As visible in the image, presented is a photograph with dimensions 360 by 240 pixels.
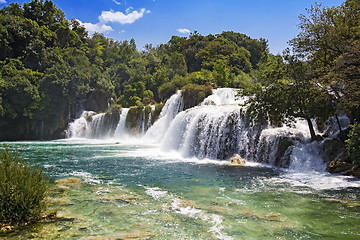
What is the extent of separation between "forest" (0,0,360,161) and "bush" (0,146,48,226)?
10.4m

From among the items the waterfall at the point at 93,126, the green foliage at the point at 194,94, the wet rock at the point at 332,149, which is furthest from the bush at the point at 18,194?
the waterfall at the point at 93,126

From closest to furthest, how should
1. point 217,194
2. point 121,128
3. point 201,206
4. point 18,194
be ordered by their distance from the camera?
point 18,194 → point 201,206 → point 217,194 → point 121,128

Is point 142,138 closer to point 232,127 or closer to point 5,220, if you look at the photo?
point 232,127

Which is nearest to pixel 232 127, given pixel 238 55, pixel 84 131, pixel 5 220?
pixel 5 220

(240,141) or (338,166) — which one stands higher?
(240,141)

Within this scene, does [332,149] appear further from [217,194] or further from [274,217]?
[274,217]

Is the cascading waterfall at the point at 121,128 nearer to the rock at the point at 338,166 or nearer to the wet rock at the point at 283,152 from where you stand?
the wet rock at the point at 283,152

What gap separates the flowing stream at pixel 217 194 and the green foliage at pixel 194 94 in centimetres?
973

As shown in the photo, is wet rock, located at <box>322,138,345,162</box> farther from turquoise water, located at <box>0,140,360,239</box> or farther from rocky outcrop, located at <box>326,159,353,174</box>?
turquoise water, located at <box>0,140,360,239</box>

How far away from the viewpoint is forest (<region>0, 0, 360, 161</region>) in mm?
11773

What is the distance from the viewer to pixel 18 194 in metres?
4.71

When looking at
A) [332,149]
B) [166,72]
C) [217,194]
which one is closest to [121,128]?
[166,72]

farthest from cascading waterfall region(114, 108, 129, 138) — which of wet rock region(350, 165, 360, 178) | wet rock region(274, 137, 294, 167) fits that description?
wet rock region(350, 165, 360, 178)

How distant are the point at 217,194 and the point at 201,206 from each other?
1.39 meters
